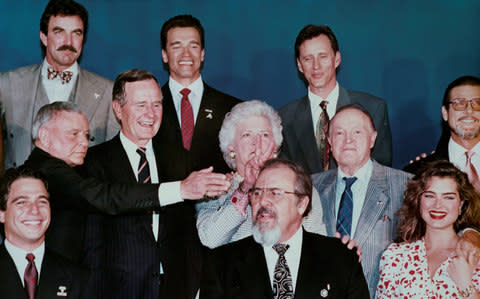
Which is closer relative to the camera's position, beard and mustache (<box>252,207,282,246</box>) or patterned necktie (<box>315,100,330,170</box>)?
beard and mustache (<box>252,207,282,246</box>)

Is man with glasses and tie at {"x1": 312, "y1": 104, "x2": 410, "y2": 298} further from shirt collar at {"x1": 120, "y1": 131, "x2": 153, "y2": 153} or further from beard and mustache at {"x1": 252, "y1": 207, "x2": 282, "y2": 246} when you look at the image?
shirt collar at {"x1": 120, "y1": 131, "x2": 153, "y2": 153}

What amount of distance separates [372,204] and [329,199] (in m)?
0.25

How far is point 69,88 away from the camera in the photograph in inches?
211

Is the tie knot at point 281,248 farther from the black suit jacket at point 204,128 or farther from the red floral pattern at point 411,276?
the black suit jacket at point 204,128

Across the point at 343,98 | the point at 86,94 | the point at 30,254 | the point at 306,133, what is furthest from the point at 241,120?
the point at 30,254

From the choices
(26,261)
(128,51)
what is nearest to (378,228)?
(26,261)

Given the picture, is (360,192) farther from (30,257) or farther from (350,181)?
(30,257)

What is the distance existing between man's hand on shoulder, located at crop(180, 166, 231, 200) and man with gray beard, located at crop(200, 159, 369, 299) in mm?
181

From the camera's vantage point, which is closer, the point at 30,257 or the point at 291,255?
the point at 291,255

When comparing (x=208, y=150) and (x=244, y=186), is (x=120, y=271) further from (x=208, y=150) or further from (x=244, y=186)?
(x=208, y=150)

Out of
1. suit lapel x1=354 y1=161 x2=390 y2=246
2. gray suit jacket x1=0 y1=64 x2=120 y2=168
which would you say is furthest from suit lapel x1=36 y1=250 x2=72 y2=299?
suit lapel x1=354 y1=161 x2=390 y2=246

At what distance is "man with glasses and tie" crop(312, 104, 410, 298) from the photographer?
438 centimetres

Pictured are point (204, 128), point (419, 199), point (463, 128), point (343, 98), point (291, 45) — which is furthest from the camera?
point (291, 45)

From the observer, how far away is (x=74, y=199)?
164 inches
